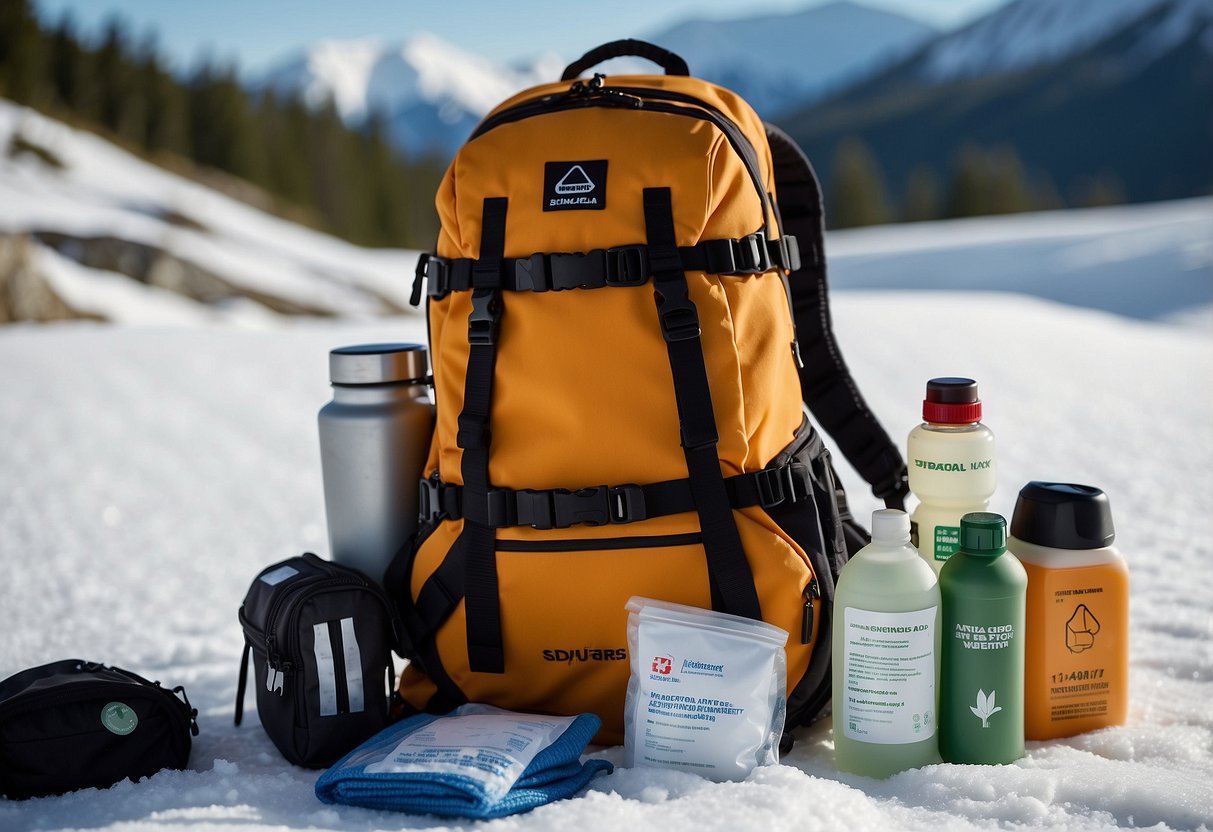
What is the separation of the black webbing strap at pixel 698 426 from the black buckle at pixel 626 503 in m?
0.09

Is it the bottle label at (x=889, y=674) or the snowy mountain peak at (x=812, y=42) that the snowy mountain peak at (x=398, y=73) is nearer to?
the snowy mountain peak at (x=812, y=42)

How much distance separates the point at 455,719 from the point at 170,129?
3281 cm

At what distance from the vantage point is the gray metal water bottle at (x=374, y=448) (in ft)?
6.43

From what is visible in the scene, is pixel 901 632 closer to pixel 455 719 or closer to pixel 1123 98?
pixel 455 719

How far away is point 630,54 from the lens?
2037mm

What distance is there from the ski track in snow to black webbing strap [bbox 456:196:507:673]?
303mm

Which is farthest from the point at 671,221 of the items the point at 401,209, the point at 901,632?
the point at 401,209

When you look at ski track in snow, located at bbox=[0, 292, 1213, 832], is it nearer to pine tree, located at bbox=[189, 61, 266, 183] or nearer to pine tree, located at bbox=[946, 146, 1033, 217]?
pine tree, located at bbox=[946, 146, 1033, 217]

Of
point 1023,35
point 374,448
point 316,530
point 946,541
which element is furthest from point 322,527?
point 1023,35

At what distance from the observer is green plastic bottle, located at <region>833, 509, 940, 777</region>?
62.1 inches

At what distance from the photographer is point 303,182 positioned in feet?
112

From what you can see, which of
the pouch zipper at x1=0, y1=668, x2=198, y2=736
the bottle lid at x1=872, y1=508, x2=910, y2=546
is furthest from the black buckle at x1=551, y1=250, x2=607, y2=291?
the pouch zipper at x1=0, y1=668, x2=198, y2=736

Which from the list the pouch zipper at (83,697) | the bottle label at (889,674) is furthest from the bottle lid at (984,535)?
the pouch zipper at (83,697)

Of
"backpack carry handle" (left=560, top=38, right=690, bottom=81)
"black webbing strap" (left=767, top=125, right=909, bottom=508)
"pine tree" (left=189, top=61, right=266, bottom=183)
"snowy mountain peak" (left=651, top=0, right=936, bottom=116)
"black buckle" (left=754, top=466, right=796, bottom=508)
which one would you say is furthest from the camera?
"snowy mountain peak" (left=651, top=0, right=936, bottom=116)
